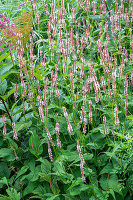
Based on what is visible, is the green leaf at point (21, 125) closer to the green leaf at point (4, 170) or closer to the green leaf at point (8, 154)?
the green leaf at point (8, 154)

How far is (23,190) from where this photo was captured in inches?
85.9

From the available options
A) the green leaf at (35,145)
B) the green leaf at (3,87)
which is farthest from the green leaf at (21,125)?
the green leaf at (3,87)

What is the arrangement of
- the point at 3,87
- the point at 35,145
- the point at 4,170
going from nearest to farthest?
the point at 35,145
the point at 4,170
the point at 3,87

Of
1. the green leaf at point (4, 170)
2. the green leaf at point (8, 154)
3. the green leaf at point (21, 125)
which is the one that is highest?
the green leaf at point (21, 125)

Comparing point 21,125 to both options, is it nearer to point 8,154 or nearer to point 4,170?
point 8,154

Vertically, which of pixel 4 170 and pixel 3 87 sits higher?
pixel 3 87

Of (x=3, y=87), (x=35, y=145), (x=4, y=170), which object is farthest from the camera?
(x=3, y=87)

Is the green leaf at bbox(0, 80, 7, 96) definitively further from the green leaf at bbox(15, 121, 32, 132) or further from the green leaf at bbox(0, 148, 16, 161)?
the green leaf at bbox(0, 148, 16, 161)

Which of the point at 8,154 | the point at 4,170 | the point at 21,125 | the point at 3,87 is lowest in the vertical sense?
the point at 4,170

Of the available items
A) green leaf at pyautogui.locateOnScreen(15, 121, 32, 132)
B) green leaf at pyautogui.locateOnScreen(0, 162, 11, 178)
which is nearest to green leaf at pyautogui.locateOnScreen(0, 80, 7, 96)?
green leaf at pyautogui.locateOnScreen(15, 121, 32, 132)

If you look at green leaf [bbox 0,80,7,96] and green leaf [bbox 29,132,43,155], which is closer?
green leaf [bbox 29,132,43,155]

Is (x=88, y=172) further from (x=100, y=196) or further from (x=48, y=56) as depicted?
(x=48, y=56)

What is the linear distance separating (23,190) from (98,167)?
2.24 feet

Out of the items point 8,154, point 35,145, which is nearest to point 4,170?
point 8,154
